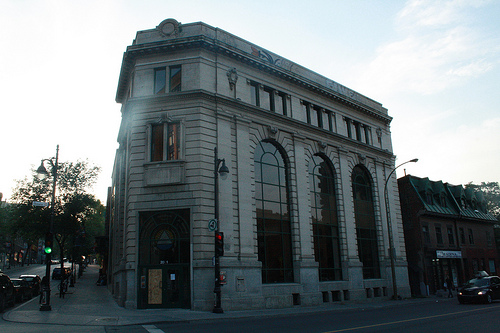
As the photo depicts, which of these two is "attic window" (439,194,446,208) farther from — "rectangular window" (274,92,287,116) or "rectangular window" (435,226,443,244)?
"rectangular window" (274,92,287,116)

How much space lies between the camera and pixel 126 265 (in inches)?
878

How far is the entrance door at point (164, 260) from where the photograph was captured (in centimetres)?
2183

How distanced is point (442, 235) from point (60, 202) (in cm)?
4205

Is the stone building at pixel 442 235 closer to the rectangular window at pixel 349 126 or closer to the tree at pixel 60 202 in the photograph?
the rectangular window at pixel 349 126

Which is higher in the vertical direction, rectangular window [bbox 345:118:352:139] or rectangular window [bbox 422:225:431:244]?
rectangular window [bbox 345:118:352:139]

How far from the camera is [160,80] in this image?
25.6 m

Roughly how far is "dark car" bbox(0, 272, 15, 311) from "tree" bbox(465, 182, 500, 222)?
2661 inches

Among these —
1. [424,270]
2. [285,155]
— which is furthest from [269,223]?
[424,270]

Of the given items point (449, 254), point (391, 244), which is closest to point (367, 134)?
point (391, 244)

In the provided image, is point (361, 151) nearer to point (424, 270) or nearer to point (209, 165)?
point (424, 270)

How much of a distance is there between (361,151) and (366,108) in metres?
4.37

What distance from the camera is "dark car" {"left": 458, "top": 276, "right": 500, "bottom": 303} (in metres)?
23.7

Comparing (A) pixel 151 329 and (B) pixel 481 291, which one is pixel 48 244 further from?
(B) pixel 481 291

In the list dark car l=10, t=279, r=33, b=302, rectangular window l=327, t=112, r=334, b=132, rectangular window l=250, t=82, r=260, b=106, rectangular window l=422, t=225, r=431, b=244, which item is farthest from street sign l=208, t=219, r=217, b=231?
rectangular window l=422, t=225, r=431, b=244
